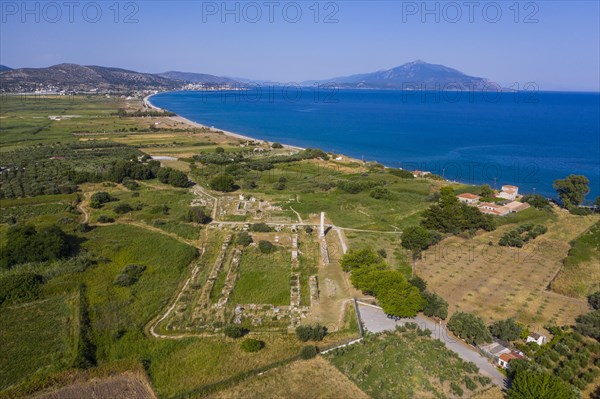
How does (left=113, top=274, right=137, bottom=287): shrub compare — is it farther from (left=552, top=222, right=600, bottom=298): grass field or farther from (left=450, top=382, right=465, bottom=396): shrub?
(left=552, top=222, right=600, bottom=298): grass field

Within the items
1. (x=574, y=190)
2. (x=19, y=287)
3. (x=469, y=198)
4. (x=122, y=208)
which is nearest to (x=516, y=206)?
(x=469, y=198)

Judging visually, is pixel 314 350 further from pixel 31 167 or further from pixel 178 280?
pixel 31 167

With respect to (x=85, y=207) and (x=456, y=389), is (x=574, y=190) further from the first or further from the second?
(x=85, y=207)

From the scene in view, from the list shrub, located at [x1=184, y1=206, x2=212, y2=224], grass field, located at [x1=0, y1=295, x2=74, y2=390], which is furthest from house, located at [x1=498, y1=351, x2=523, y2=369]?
shrub, located at [x1=184, y1=206, x2=212, y2=224]

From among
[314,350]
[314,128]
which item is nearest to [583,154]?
[314,128]

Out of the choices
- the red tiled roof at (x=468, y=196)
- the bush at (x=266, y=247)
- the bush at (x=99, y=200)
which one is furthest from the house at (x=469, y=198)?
the bush at (x=99, y=200)
